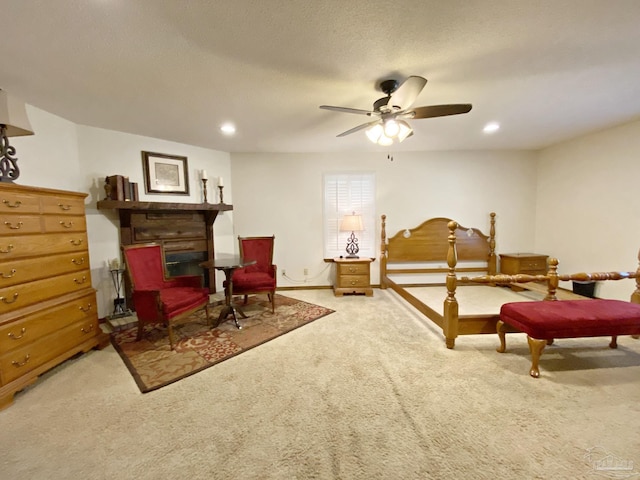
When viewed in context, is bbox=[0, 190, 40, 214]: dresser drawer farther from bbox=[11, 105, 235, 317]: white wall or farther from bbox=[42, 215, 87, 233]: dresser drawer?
bbox=[11, 105, 235, 317]: white wall

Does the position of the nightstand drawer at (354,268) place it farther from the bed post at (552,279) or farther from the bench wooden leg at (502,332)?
the bed post at (552,279)

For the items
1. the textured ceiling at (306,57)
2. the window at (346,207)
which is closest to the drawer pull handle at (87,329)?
the textured ceiling at (306,57)

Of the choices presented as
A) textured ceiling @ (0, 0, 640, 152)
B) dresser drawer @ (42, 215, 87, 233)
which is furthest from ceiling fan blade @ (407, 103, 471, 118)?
dresser drawer @ (42, 215, 87, 233)


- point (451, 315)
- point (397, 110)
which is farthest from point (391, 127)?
point (451, 315)

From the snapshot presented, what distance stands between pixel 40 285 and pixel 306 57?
9.12 ft

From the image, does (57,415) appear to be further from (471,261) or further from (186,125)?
(471,261)

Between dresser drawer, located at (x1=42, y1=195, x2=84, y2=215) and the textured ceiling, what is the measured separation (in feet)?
3.14

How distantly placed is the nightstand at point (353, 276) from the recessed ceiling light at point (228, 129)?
8.09 feet

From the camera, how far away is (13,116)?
2010 mm

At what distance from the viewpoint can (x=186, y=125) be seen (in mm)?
3090

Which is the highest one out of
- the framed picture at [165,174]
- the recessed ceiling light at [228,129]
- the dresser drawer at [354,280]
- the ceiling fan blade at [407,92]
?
the recessed ceiling light at [228,129]

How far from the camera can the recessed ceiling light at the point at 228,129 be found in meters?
3.09

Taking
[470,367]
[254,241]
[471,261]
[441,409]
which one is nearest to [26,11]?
[254,241]

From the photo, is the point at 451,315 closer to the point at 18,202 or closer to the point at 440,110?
the point at 440,110
